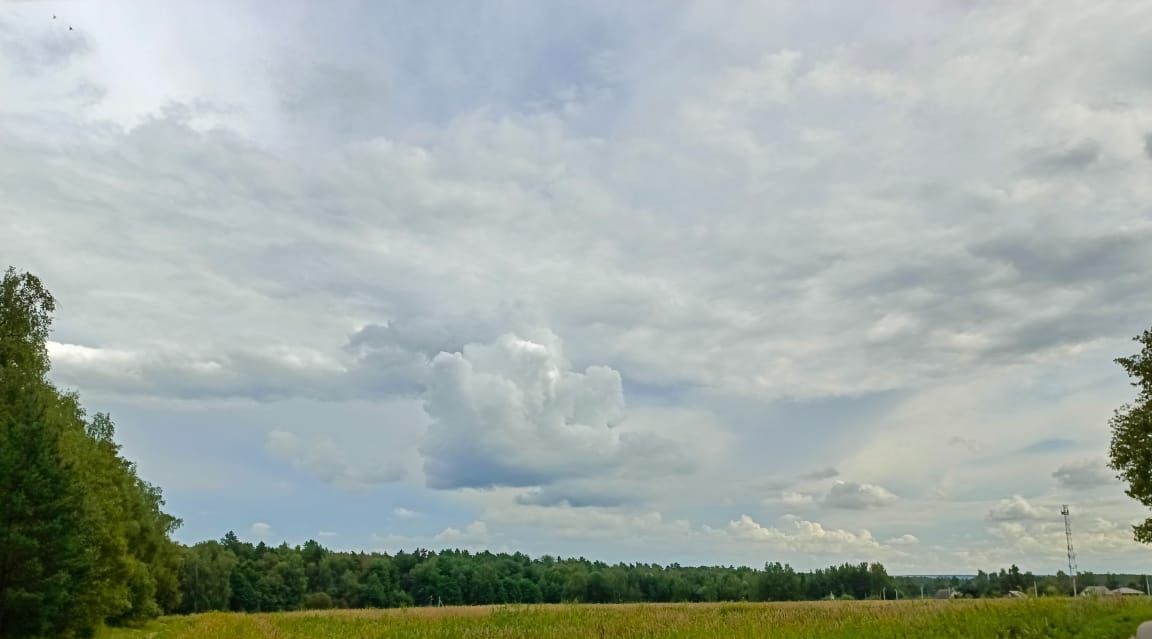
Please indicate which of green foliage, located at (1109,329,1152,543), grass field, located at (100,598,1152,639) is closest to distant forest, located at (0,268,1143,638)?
grass field, located at (100,598,1152,639)

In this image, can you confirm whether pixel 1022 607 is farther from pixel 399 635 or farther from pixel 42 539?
pixel 42 539

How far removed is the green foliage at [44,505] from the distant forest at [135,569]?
2.5 inches

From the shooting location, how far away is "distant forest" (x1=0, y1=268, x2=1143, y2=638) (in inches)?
1484

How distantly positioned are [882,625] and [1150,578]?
5046 centimetres

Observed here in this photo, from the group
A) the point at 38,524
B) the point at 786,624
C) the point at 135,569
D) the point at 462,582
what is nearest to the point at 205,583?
the point at 462,582

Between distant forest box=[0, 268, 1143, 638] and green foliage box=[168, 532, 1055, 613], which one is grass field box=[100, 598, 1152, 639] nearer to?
distant forest box=[0, 268, 1143, 638]

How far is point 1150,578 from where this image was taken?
70000 mm

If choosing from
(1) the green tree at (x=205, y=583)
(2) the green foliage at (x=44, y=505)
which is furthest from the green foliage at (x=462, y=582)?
(2) the green foliage at (x=44, y=505)

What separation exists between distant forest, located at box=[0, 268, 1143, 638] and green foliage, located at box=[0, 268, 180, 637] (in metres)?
0.06

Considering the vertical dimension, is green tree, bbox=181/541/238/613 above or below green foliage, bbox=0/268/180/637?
below

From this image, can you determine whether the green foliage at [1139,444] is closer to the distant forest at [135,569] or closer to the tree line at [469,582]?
the distant forest at [135,569]

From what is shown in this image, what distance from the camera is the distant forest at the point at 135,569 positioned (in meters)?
37.7

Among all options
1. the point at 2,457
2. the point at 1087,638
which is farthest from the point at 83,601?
the point at 1087,638

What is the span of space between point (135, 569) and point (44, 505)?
64.9 ft
